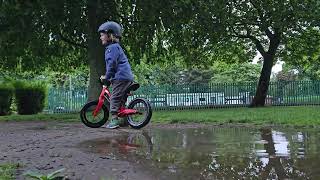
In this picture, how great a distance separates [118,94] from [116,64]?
0.61 metres

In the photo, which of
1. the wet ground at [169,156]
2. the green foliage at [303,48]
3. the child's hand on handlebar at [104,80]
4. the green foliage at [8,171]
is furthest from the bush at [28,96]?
the green foliage at [8,171]

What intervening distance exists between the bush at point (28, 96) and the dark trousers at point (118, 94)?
18425 millimetres

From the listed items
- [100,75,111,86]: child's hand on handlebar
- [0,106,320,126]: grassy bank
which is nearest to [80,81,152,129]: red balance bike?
[100,75,111,86]: child's hand on handlebar

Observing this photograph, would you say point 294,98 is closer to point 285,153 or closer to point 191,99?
point 191,99

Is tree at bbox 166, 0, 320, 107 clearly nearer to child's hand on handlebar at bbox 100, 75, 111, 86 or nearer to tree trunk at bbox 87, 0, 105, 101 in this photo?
tree trunk at bbox 87, 0, 105, 101

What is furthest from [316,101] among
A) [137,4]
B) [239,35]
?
[137,4]

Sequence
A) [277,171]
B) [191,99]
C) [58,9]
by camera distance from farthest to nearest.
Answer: [191,99] < [58,9] < [277,171]

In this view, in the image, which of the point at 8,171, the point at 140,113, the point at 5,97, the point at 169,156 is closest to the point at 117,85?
the point at 140,113

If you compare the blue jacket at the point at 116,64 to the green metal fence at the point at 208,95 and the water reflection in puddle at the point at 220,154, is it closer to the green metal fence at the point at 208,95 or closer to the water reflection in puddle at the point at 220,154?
the water reflection in puddle at the point at 220,154

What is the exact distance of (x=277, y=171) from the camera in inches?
197

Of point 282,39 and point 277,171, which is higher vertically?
point 282,39

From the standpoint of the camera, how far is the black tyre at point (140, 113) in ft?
32.3

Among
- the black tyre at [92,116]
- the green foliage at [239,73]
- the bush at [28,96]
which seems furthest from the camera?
the green foliage at [239,73]

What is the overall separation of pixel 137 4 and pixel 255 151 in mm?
11933
